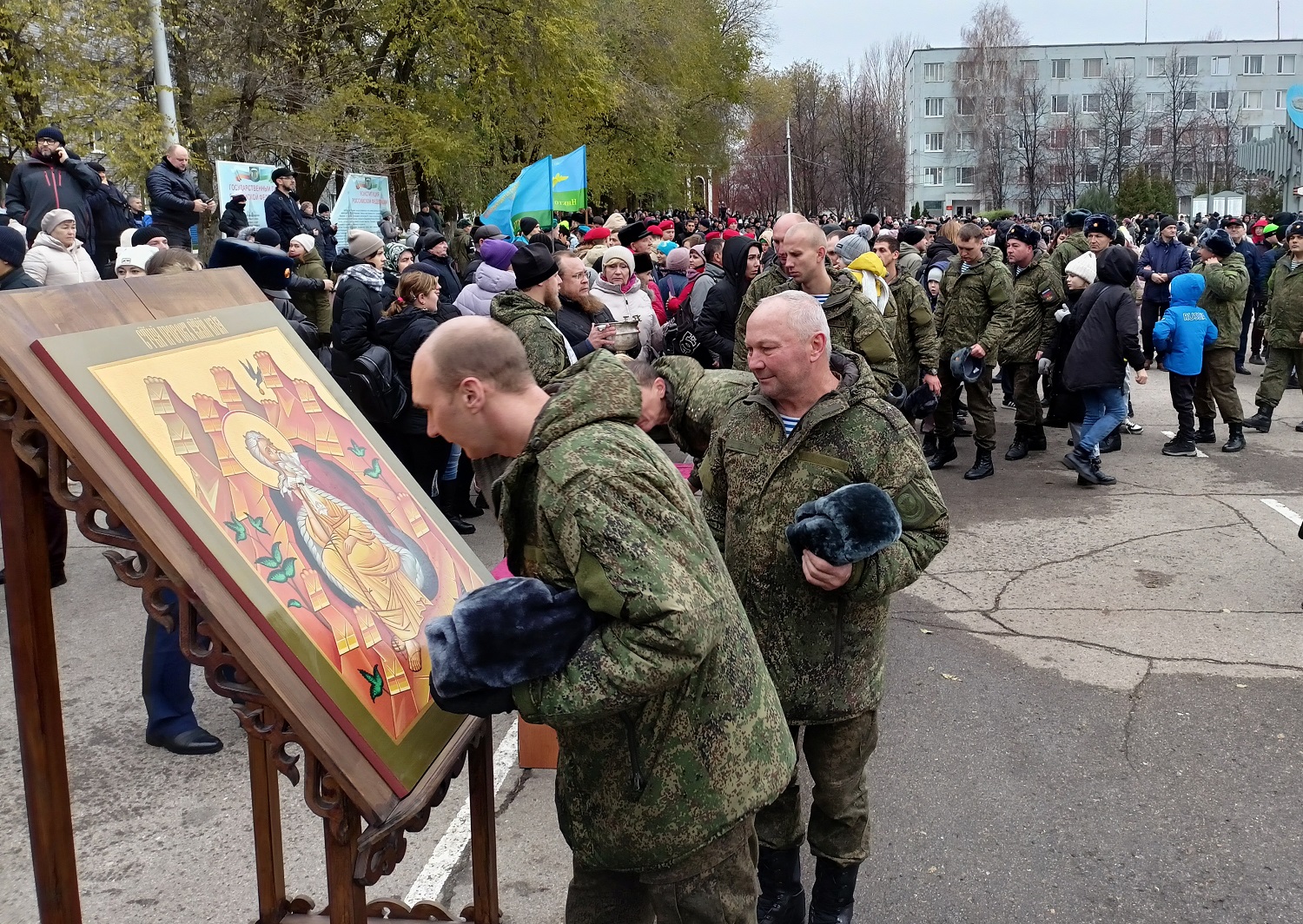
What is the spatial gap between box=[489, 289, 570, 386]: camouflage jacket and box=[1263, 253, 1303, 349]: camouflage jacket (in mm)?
8070

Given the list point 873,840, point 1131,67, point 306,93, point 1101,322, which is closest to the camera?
point 873,840

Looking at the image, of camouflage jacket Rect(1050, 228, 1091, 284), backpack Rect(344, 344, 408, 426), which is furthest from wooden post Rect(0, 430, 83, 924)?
camouflage jacket Rect(1050, 228, 1091, 284)

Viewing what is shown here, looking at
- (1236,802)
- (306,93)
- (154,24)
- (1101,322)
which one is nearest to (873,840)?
(1236,802)

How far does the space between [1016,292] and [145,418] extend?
349 inches

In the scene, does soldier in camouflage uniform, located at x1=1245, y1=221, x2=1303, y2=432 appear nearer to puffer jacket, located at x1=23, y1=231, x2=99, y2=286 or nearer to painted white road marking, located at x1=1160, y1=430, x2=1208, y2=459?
painted white road marking, located at x1=1160, y1=430, x2=1208, y2=459

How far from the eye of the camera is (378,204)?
61.1 feet

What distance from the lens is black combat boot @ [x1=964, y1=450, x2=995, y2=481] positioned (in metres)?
9.45

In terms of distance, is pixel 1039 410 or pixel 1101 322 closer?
pixel 1101 322

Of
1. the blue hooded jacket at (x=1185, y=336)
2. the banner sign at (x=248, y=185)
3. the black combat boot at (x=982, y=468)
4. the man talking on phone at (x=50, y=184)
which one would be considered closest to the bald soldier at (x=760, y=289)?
the black combat boot at (x=982, y=468)

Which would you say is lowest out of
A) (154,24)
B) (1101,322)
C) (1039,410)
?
(1039,410)

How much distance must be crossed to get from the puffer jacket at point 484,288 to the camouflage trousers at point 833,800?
4.53 metres

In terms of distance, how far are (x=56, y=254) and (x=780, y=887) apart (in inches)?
301

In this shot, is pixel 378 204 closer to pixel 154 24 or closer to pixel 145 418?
pixel 154 24

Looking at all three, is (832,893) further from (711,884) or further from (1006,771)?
(1006,771)
